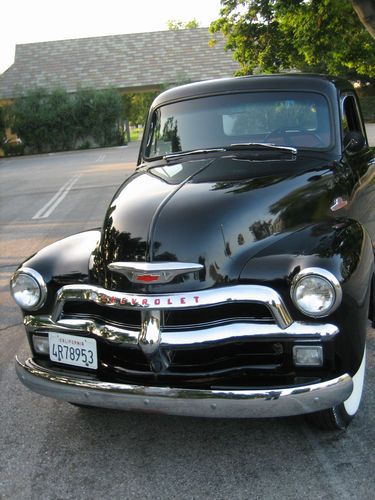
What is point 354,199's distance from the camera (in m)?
3.85

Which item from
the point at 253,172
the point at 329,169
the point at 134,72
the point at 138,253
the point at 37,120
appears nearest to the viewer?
the point at 138,253

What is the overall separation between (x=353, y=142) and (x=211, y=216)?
5.29 ft

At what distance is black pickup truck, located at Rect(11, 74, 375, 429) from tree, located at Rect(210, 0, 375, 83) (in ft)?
41.2

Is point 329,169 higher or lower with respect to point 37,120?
higher

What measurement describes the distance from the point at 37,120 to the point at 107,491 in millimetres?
34838

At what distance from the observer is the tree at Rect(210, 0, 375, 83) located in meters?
15.0

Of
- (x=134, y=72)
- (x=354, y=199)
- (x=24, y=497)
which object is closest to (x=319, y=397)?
(x=24, y=497)

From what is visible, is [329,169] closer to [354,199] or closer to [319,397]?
[354,199]

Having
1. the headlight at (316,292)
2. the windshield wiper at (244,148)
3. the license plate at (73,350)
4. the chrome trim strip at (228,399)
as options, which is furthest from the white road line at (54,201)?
the headlight at (316,292)

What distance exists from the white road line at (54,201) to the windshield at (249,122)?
23.2 feet

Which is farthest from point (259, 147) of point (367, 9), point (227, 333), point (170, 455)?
point (367, 9)

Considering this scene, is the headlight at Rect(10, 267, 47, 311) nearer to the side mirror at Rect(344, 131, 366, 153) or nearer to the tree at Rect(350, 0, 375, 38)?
the side mirror at Rect(344, 131, 366, 153)

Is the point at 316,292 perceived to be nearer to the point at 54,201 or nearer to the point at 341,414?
the point at 341,414

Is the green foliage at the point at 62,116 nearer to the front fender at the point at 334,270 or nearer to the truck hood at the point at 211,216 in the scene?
the truck hood at the point at 211,216
